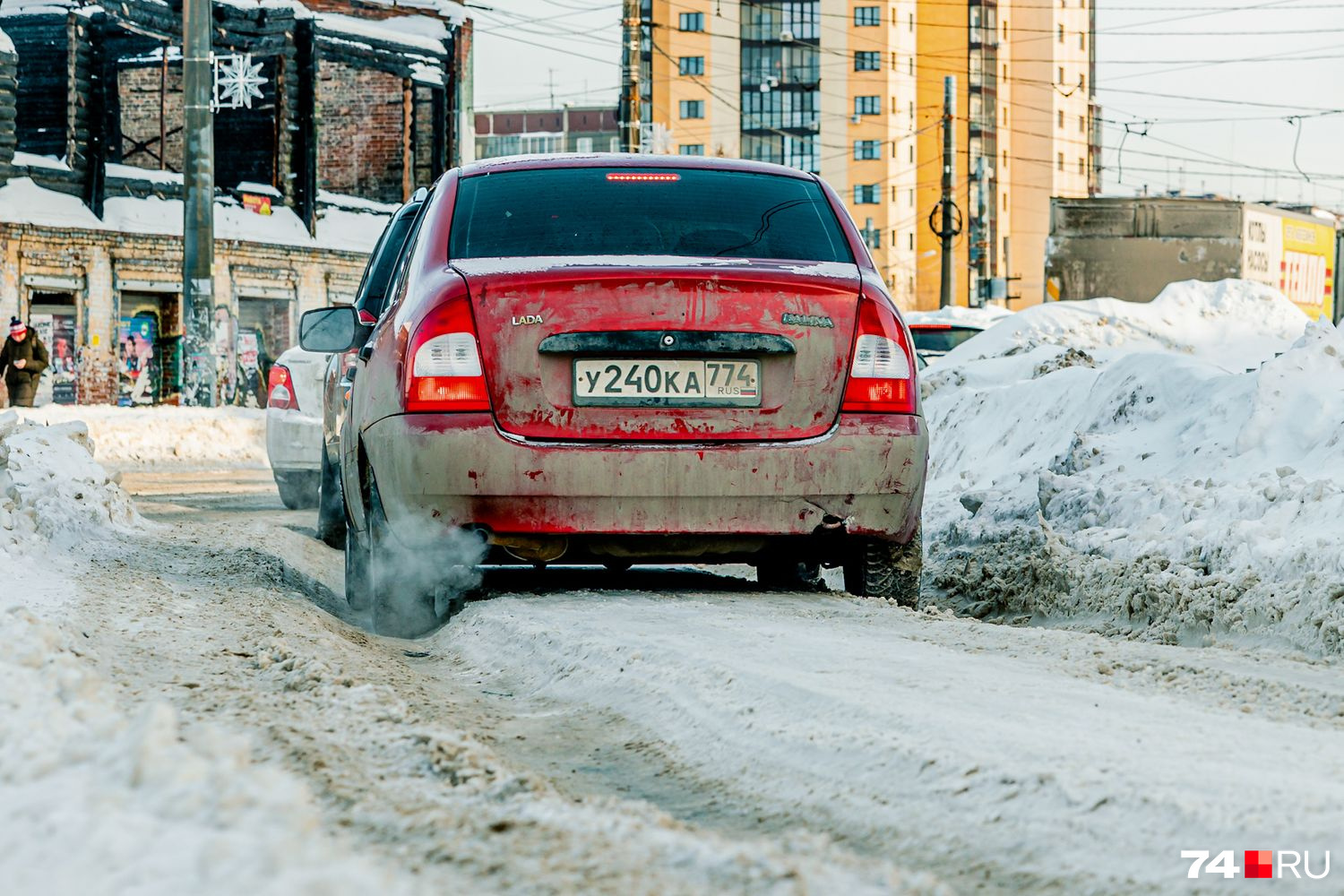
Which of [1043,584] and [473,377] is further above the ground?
[473,377]

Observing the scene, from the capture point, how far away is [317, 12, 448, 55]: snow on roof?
42.4m

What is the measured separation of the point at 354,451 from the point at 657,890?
3.83 m

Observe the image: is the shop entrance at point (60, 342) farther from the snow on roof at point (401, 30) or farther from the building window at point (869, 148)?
the building window at point (869, 148)

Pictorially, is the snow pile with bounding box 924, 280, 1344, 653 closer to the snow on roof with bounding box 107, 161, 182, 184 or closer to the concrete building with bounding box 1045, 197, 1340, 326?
the concrete building with bounding box 1045, 197, 1340, 326

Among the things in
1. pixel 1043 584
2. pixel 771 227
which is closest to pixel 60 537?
pixel 771 227

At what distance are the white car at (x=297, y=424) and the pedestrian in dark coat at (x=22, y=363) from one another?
14.7m

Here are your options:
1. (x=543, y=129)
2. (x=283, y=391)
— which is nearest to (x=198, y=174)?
(x=283, y=391)

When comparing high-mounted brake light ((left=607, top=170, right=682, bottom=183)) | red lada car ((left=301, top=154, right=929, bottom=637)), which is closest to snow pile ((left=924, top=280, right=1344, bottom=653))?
red lada car ((left=301, top=154, right=929, bottom=637))

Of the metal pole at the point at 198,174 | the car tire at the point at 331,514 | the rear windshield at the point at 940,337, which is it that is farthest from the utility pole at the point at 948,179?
the car tire at the point at 331,514

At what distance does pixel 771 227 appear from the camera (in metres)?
5.83

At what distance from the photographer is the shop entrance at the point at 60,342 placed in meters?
34.8

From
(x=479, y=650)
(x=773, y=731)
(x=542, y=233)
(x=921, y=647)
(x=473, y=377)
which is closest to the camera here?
(x=773, y=731)

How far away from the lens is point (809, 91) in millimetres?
106500

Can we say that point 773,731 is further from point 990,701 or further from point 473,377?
point 473,377
